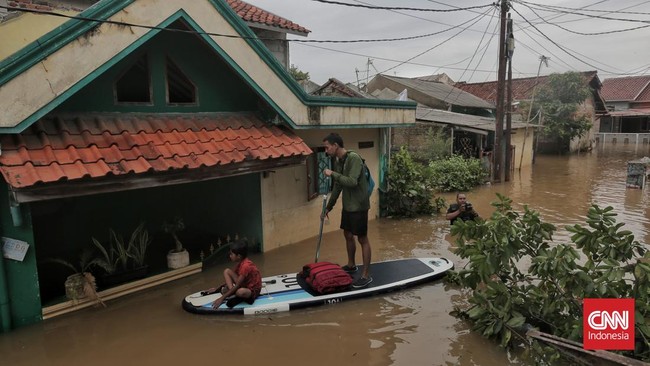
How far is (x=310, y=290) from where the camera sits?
257 inches

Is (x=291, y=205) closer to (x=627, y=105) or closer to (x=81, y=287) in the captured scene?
(x=81, y=287)

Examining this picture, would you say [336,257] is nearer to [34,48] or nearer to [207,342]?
[207,342]

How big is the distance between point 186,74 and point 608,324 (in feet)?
22.3

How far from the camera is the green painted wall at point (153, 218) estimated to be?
7.92m

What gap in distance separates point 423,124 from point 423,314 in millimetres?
15481

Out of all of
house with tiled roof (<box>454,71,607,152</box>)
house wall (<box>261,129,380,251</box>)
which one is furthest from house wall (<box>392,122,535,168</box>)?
house wall (<box>261,129,380,251</box>)

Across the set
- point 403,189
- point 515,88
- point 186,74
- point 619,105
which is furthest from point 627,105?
point 186,74

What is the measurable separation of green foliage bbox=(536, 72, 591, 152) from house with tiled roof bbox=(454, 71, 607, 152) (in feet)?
6.04

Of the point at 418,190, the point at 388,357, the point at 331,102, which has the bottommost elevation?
the point at 388,357

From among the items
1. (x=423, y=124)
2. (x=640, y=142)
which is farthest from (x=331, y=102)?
(x=640, y=142)

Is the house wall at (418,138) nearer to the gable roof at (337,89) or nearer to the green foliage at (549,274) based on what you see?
the gable roof at (337,89)

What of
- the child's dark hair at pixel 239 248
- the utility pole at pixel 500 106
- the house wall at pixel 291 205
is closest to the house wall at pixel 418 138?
the utility pole at pixel 500 106

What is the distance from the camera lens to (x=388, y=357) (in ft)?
16.7

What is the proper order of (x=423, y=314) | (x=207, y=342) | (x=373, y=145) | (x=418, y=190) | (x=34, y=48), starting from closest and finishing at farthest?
(x=34, y=48)
(x=207, y=342)
(x=423, y=314)
(x=373, y=145)
(x=418, y=190)
